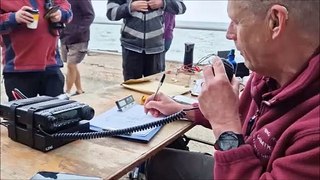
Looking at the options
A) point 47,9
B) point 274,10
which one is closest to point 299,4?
point 274,10

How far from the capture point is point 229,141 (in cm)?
85

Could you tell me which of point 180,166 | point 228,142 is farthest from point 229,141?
point 180,166

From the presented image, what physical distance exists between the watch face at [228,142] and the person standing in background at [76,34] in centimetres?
308

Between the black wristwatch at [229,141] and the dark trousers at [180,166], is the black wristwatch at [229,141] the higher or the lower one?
the higher one

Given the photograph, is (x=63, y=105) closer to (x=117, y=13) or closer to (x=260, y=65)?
(x=260, y=65)

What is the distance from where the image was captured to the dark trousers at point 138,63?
246 cm

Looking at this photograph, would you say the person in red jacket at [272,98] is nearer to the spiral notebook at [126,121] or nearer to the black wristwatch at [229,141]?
the black wristwatch at [229,141]

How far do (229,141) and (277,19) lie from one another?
0.92ft

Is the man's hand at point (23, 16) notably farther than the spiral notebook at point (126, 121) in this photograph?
Yes

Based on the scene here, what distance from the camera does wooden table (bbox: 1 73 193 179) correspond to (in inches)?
37.3

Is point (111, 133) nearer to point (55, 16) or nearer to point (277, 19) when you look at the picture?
point (277, 19)

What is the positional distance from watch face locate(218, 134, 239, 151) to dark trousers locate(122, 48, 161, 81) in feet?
5.41

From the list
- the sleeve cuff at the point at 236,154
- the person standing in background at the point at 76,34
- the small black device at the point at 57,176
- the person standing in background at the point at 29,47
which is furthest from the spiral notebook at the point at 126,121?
the person standing in background at the point at 76,34

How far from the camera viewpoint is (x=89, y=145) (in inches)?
43.7
